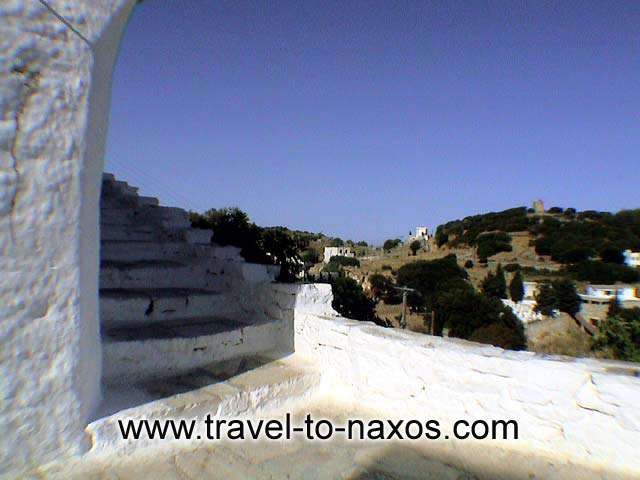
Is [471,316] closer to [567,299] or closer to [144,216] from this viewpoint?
[567,299]

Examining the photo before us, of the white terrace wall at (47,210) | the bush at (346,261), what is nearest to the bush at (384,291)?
the bush at (346,261)

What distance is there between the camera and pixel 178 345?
2.59 metres

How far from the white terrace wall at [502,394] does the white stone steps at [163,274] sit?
1.30 meters

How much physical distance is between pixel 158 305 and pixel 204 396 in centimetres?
95

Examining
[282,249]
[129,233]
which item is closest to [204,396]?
[129,233]

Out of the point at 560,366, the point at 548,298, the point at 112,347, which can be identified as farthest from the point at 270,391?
the point at 548,298

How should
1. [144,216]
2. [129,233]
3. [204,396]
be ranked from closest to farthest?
1. [204,396]
2. [129,233]
3. [144,216]

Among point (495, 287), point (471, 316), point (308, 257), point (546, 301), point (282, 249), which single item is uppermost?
point (308, 257)

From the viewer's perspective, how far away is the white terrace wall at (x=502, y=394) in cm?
189

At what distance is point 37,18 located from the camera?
1.62 metres

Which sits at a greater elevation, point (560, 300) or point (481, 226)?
point (481, 226)

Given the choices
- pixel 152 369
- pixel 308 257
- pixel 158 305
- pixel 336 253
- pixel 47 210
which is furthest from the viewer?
pixel 336 253

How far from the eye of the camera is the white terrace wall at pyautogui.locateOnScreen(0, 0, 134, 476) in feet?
5.24

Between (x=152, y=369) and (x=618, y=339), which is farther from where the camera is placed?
Answer: (x=618, y=339)
